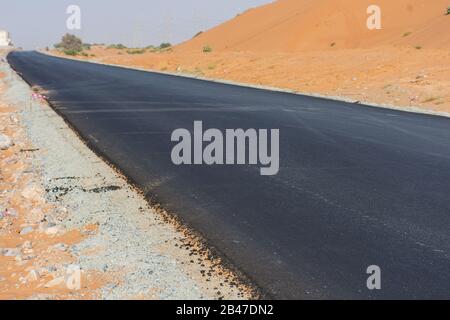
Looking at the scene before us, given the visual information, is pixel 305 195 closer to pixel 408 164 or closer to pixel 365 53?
pixel 408 164

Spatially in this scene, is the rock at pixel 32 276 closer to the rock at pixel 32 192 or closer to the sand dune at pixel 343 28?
the rock at pixel 32 192

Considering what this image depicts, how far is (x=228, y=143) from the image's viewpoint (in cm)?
1080

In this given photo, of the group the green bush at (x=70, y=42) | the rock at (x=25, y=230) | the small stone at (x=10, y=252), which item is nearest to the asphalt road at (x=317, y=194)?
the rock at (x=25, y=230)

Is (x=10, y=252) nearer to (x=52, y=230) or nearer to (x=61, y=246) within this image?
(x=61, y=246)

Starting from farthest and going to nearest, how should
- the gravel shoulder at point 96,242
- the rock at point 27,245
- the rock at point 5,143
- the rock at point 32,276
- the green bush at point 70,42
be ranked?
the green bush at point 70,42, the rock at point 5,143, the rock at point 27,245, the rock at point 32,276, the gravel shoulder at point 96,242

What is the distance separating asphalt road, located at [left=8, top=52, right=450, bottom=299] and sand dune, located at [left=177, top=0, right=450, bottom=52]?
3556 centimetres

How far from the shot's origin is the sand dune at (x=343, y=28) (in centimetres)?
5145

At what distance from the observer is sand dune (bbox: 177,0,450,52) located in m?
51.5

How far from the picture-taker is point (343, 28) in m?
63.3

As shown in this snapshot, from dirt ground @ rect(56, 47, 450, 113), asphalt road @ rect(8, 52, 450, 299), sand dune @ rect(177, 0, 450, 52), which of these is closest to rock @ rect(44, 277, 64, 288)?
asphalt road @ rect(8, 52, 450, 299)

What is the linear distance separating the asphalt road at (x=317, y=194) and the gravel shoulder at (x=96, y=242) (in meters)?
0.34

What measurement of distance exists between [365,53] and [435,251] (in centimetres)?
3201

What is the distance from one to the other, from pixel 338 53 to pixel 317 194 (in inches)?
1291
